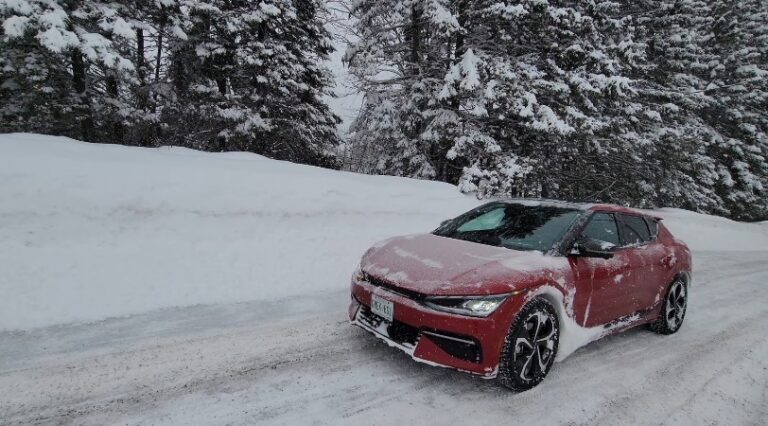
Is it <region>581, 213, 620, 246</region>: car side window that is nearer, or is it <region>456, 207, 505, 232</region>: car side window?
<region>581, 213, 620, 246</region>: car side window

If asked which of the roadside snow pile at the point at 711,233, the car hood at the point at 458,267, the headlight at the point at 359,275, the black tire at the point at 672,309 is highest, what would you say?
the car hood at the point at 458,267

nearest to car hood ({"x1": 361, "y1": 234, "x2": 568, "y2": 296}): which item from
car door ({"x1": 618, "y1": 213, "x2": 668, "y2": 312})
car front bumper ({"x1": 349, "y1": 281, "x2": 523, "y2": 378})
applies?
car front bumper ({"x1": 349, "y1": 281, "x2": 523, "y2": 378})

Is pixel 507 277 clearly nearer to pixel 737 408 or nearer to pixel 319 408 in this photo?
pixel 319 408

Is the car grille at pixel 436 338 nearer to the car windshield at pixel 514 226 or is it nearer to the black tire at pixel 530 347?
Answer: the black tire at pixel 530 347

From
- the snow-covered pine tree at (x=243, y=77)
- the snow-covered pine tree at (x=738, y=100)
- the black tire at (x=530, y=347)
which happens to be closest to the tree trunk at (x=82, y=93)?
the snow-covered pine tree at (x=243, y=77)

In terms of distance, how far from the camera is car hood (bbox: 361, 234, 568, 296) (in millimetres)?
3246

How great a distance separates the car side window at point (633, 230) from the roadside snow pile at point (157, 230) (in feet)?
12.5

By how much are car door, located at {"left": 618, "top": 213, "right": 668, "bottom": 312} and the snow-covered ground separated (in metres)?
0.56

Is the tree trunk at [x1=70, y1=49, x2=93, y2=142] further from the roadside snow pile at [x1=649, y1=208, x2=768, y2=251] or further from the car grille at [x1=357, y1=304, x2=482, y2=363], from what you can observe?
the roadside snow pile at [x1=649, y1=208, x2=768, y2=251]

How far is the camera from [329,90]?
17547 millimetres

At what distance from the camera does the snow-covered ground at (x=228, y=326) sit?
302 centimetres

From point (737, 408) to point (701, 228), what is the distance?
15.3 meters

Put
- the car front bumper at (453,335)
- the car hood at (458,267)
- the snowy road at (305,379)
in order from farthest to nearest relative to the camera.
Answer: the car hood at (458,267) < the car front bumper at (453,335) < the snowy road at (305,379)

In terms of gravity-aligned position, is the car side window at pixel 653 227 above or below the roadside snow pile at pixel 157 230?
above
